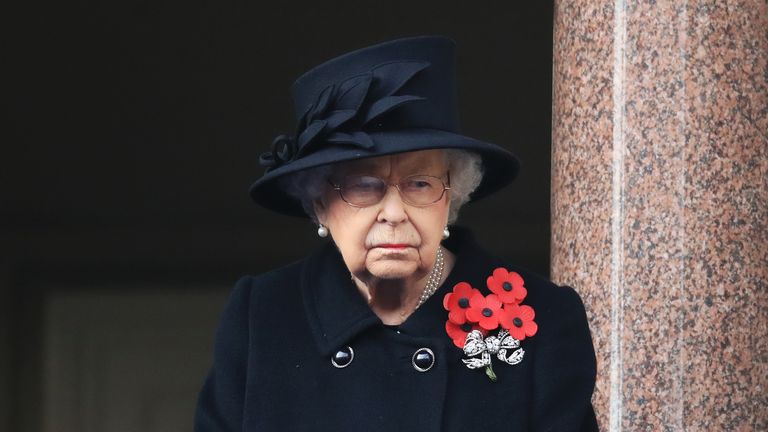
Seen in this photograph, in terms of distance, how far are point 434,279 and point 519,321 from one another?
22 cm

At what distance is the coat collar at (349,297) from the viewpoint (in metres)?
3.45

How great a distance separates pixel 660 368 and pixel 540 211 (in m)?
4.90

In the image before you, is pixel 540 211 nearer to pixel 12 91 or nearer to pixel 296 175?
pixel 12 91

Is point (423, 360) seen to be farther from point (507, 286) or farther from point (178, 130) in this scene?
point (178, 130)

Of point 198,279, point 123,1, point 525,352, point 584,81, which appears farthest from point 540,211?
point 525,352

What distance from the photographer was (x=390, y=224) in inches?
129

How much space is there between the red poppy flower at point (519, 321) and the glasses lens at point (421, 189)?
0.34 meters

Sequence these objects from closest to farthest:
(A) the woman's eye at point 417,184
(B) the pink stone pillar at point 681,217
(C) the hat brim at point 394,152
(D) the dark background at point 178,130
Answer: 1. (C) the hat brim at point 394,152
2. (A) the woman's eye at point 417,184
3. (B) the pink stone pillar at point 681,217
4. (D) the dark background at point 178,130

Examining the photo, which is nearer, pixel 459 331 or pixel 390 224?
pixel 390 224

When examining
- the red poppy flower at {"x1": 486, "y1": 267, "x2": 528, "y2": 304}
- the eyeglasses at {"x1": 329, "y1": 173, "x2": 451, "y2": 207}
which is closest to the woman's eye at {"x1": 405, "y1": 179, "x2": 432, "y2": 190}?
the eyeglasses at {"x1": 329, "y1": 173, "x2": 451, "y2": 207}

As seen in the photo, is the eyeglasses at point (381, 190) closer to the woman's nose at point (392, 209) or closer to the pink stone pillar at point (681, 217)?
the woman's nose at point (392, 209)

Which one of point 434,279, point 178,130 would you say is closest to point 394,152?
point 434,279

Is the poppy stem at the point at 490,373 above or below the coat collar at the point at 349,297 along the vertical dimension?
below

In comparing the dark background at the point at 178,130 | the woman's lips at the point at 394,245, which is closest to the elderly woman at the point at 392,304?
the woman's lips at the point at 394,245
